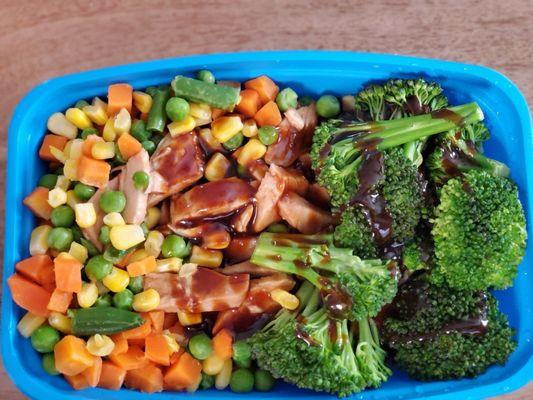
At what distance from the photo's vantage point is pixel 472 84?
246 cm

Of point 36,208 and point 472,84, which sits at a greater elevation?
point 472,84

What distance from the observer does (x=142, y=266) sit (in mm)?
2355

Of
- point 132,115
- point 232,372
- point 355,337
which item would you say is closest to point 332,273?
point 355,337

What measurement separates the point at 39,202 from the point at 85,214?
0.21 m

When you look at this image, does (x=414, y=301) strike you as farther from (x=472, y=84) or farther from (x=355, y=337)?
(x=472, y=84)

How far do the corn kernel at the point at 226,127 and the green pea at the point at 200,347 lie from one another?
715mm

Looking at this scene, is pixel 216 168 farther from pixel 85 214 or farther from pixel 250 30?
pixel 250 30

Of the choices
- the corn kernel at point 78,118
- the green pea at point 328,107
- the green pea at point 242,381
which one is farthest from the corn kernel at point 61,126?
the green pea at point 242,381

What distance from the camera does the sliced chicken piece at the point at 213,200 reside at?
2.38 metres

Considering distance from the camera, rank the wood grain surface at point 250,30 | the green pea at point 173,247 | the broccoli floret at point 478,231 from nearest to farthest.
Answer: the broccoli floret at point 478,231
the green pea at point 173,247
the wood grain surface at point 250,30

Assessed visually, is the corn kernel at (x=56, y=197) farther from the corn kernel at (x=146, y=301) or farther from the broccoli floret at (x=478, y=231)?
the broccoli floret at (x=478, y=231)

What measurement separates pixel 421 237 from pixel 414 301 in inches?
8.9

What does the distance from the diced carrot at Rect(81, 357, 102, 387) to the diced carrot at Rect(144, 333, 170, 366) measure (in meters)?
0.16

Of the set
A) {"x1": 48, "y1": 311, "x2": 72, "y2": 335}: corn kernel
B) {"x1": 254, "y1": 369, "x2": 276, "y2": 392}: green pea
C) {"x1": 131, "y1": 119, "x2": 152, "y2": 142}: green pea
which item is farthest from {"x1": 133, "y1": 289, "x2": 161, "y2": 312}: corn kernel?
{"x1": 131, "y1": 119, "x2": 152, "y2": 142}: green pea
